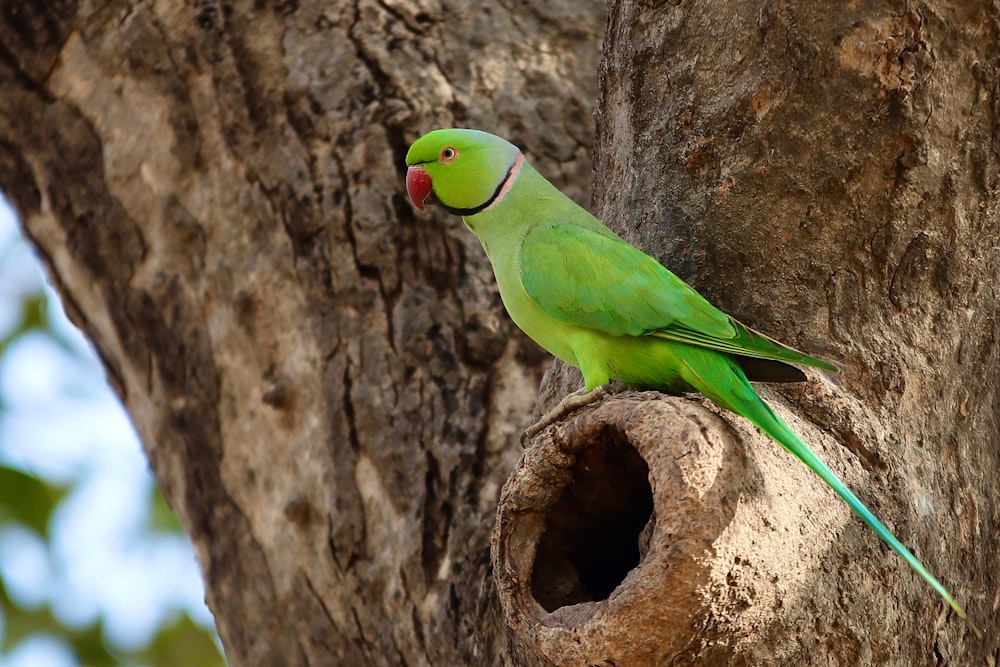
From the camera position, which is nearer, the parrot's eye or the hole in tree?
the hole in tree

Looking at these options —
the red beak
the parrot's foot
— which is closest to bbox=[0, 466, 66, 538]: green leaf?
the red beak

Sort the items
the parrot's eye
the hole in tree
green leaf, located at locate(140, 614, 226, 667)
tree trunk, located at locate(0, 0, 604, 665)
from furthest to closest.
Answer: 1. green leaf, located at locate(140, 614, 226, 667)
2. the parrot's eye
3. tree trunk, located at locate(0, 0, 604, 665)
4. the hole in tree

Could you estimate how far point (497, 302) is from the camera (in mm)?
3389

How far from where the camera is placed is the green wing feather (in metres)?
2.45

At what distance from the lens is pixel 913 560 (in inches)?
83.4

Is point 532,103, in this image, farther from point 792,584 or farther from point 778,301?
point 792,584

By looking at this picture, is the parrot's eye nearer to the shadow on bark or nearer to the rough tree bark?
the rough tree bark

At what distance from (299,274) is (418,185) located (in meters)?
0.48

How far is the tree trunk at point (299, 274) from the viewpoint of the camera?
10.0ft

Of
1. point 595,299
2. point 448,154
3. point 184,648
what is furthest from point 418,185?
point 184,648

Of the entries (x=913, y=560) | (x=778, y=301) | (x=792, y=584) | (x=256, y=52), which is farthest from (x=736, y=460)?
(x=256, y=52)

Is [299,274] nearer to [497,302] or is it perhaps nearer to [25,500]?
[497,302]

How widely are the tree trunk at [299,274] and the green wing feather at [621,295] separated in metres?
0.52

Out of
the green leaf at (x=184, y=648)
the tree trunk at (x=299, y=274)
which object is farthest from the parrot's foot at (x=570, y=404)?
the green leaf at (x=184, y=648)
